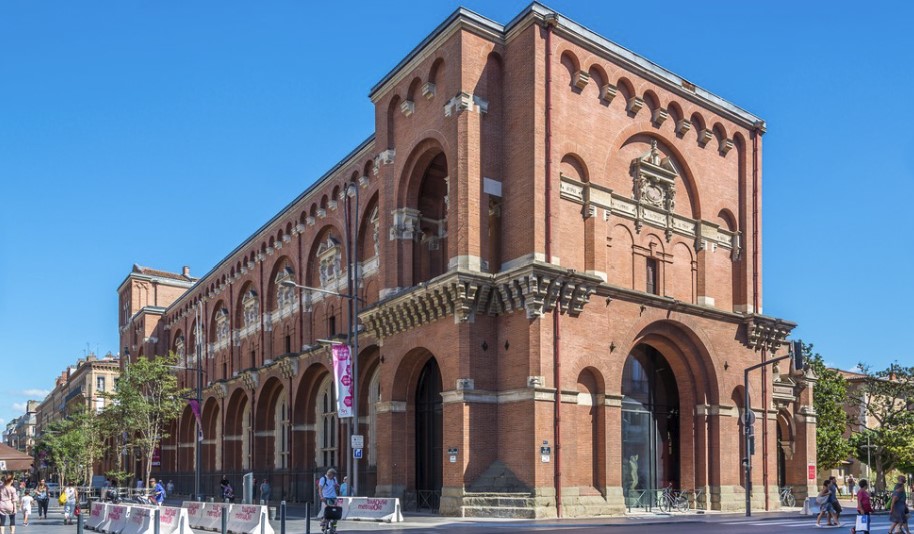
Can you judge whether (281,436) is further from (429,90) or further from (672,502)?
(429,90)

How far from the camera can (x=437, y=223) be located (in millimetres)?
37906

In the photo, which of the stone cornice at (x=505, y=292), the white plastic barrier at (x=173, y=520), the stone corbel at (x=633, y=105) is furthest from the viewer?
the stone corbel at (x=633, y=105)

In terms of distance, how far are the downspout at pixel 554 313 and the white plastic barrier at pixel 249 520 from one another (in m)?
10.4

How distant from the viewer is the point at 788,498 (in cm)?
4231

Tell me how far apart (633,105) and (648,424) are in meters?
13.1

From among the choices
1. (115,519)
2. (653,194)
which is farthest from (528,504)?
(653,194)

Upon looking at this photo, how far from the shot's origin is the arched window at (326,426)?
4744 cm

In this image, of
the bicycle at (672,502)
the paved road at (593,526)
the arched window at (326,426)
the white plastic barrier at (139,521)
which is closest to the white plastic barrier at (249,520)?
the paved road at (593,526)

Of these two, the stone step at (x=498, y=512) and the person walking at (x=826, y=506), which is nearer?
the person walking at (x=826, y=506)

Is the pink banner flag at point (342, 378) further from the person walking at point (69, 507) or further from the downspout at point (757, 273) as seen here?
the downspout at point (757, 273)

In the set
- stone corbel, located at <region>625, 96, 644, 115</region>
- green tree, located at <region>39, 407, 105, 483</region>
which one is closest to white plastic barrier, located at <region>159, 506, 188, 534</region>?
stone corbel, located at <region>625, 96, 644, 115</region>

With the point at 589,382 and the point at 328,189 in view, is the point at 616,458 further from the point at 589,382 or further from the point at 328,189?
the point at 328,189

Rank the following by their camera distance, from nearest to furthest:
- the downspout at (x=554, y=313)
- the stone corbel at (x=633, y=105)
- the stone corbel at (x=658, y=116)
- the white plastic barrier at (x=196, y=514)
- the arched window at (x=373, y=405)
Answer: the white plastic barrier at (x=196, y=514) < the downspout at (x=554, y=313) < the stone corbel at (x=633, y=105) < the stone corbel at (x=658, y=116) < the arched window at (x=373, y=405)

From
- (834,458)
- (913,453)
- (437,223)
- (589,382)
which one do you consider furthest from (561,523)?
(913,453)
